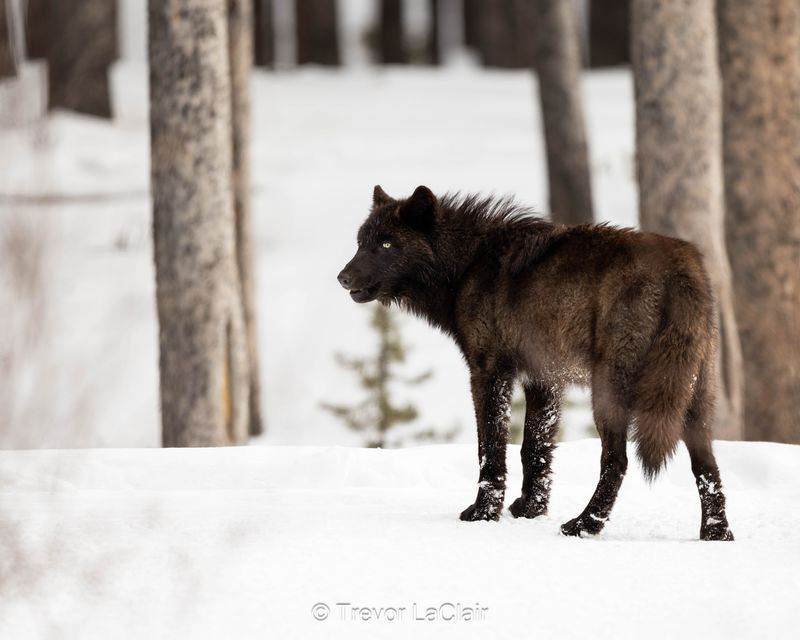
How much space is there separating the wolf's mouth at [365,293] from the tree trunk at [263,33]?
21623mm

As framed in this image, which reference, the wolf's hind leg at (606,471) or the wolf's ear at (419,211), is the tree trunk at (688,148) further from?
the wolf's hind leg at (606,471)

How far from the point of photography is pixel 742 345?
10.1m

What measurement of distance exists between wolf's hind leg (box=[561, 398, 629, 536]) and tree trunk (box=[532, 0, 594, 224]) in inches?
425

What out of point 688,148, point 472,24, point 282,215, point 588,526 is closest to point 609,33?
point 472,24

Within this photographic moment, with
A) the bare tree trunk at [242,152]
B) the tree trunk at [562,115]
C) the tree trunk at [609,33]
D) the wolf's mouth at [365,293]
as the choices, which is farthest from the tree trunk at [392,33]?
the wolf's mouth at [365,293]

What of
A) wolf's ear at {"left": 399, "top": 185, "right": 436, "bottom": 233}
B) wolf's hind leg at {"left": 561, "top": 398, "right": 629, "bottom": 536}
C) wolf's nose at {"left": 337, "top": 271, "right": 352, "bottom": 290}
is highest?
wolf's ear at {"left": 399, "top": 185, "right": 436, "bottom": 233}

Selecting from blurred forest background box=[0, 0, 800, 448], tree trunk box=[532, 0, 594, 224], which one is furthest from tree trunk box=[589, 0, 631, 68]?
tree trunk box=[532, 0, 594, 224]

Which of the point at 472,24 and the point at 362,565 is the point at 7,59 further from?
the point at 472,24

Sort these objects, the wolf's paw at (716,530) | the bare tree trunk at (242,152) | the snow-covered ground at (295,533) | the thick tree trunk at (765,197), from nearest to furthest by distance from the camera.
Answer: the snow-covered ground at (295,533)
the wolf's paw at (716,530)
the thick tree trunk at (765,197)
the bare tree trunk at (242,152)

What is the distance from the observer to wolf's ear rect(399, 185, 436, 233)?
6.04 m

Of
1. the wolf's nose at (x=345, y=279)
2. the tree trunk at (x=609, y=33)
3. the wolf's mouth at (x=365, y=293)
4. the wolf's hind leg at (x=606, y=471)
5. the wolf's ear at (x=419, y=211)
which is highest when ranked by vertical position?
the tree trunk at (x=609, y=33)

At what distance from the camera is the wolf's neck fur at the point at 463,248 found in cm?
581

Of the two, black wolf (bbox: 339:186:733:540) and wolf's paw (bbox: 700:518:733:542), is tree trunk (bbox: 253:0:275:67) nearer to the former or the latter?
black wolf (bbox: 339:186:733:540)

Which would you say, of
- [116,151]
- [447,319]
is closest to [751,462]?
[447,319]
